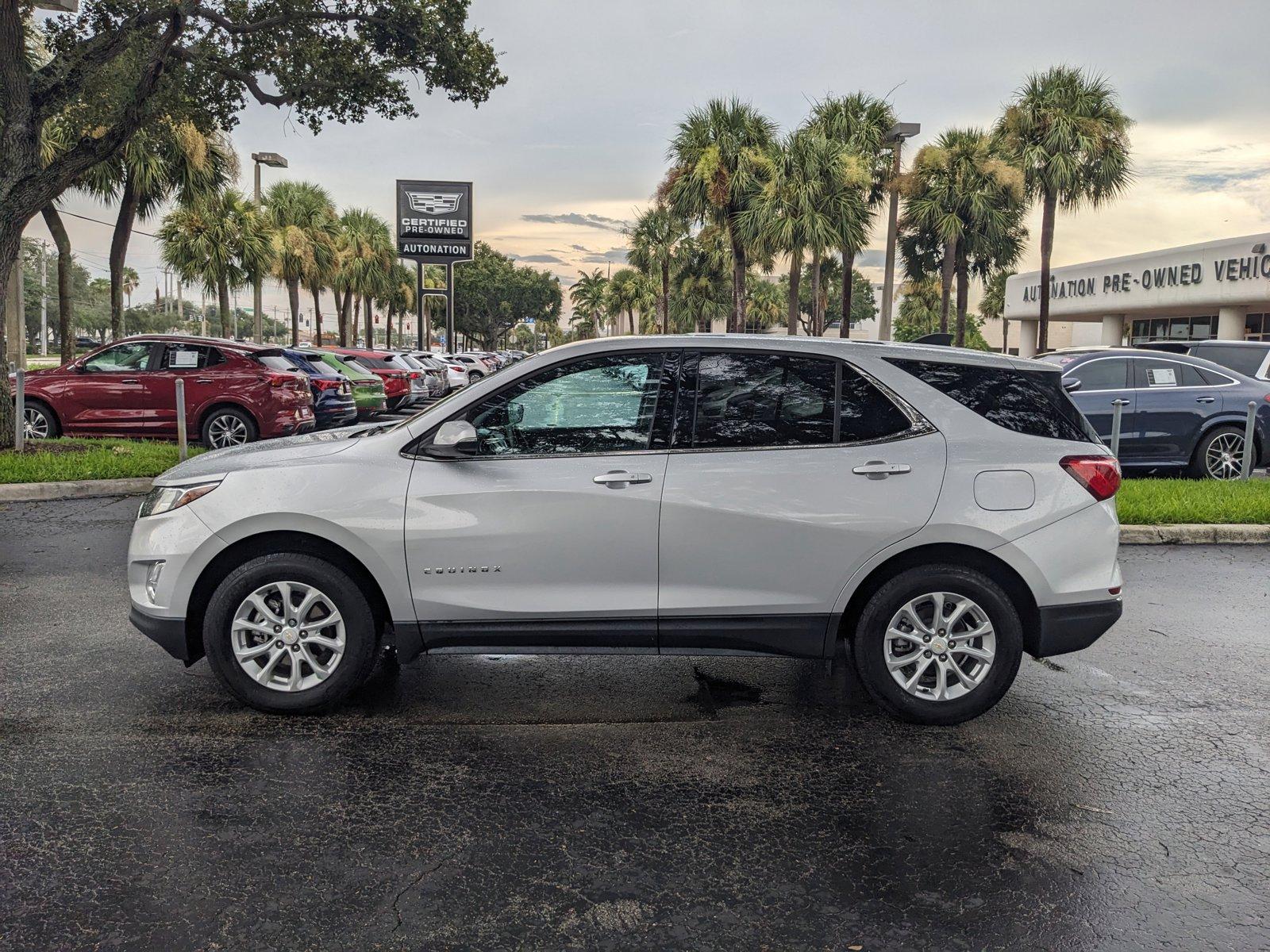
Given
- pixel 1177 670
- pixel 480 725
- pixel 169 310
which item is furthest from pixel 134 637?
pixel 169 310

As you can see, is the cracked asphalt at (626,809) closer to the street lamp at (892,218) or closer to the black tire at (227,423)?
the black tire at (227,423)

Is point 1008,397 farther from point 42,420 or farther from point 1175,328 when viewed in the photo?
point 1175,328

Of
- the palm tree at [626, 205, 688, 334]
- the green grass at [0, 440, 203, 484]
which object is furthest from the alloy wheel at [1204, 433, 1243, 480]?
the palm tree at [626, 205, 688, 334]

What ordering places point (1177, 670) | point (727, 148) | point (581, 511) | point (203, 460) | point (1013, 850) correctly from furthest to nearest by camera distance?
point (727, 148)
point (1177, 670)
point (203, 460)
point (581, 511)
point (1013, 850)

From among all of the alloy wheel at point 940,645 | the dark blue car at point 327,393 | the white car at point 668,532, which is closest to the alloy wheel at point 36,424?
the dark blue car at point 327,393

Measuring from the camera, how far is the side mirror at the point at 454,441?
454cm

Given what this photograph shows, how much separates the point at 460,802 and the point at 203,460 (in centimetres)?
222

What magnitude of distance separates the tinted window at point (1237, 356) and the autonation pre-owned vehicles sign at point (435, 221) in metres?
37.5

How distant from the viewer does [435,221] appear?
47.8m

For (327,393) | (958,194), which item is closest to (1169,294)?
(958,194)

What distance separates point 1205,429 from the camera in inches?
496

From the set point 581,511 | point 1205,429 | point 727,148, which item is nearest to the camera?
point 581,511

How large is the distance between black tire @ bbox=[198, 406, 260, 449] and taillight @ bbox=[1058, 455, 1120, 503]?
12.5 m

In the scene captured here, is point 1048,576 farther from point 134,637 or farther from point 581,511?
point 134,637
